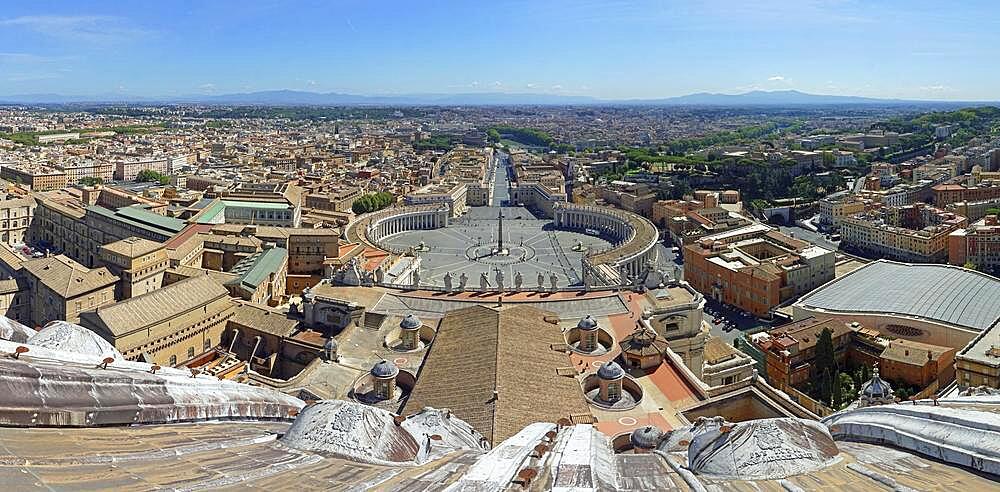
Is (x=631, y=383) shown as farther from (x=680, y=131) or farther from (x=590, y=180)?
(x=680, y=131)

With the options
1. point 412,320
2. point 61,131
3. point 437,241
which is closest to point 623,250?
point 437,241

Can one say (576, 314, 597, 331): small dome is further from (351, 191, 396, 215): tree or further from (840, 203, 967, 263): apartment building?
(351, 191, 396, 215): tree

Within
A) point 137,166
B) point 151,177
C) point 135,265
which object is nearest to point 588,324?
point 135,265

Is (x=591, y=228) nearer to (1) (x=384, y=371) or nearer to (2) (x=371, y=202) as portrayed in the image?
(2) (x=371, y=202)

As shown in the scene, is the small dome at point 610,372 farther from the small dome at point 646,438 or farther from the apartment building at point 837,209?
the apartment building at point 837,209

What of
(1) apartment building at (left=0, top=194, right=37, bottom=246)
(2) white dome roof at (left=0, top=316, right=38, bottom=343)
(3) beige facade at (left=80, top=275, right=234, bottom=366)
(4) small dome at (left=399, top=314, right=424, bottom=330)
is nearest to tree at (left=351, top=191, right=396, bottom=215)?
(1) apartment building at (left=0, top=194, right=37, bottom=246)
